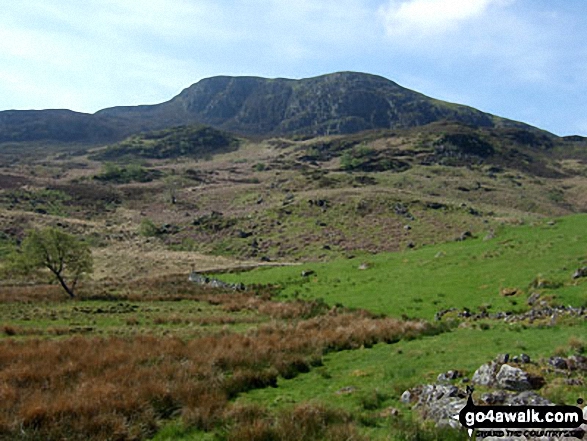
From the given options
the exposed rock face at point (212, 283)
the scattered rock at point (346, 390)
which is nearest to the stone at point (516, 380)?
the scattered rock at point (346, 390)

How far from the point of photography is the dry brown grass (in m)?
10.0

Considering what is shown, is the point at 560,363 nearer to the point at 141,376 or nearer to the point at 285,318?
the point at 141,376

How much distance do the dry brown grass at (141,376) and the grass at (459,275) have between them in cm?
726

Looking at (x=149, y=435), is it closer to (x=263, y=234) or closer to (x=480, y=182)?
(x=263, y=234)

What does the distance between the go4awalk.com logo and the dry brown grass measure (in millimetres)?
3163

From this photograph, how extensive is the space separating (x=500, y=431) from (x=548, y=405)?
1338 mm

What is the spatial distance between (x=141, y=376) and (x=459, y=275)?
26382 millimetres

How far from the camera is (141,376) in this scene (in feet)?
43.6

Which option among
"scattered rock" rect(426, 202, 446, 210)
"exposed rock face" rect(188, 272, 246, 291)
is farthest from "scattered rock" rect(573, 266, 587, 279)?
"scattered rock" rect(426, 202, 446, 210)

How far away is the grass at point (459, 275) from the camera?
1078 inches

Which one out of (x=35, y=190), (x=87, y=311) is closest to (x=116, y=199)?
(x=35, y=190)

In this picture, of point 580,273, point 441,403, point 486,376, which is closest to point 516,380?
point 486,376

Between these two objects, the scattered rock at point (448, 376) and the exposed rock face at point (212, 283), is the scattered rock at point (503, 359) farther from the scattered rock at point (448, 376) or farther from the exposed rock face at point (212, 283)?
the exposed rock face at point (212, 283)

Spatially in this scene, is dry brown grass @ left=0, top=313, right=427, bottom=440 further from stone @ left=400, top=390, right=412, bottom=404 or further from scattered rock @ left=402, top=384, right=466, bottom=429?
stone @ left=400, top=390, right=412, bottom=404
